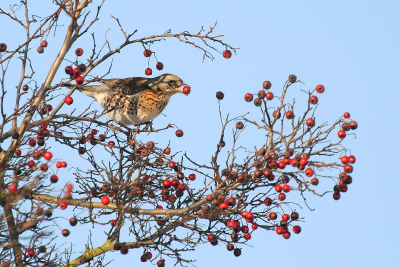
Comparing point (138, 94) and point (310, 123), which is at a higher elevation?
point (138, 94)

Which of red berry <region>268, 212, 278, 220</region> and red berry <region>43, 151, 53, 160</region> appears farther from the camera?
Result: red berry <region>268, 212, 278, 220</region>

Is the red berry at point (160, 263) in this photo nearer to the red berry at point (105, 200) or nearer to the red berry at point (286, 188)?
the red berry at point (105, 200)

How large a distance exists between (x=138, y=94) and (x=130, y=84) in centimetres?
21

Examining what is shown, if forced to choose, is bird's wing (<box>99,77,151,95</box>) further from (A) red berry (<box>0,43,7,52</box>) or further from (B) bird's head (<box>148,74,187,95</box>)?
(A) red berry (<box>0,43,7,52</box>)

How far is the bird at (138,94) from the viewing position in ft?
30.6

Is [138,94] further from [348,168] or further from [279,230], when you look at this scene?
[348,168]

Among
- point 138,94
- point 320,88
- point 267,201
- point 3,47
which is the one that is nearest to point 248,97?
point 320,88

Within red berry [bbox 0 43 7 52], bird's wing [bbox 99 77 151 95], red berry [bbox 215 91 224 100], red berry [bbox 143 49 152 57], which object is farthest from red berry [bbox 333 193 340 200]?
bird's wing [bbox 99 77 151 95]

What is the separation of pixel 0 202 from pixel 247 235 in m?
2.60

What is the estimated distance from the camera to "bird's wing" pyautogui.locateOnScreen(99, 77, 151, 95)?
369 inches

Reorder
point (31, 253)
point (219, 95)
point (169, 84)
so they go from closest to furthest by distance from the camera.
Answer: point (31, 253) < point (219, 95) < point (169, 84)

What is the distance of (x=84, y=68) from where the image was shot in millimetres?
6734

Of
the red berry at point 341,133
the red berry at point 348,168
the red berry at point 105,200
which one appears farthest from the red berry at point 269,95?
the red berry at point 105,200

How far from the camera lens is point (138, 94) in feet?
31.6
